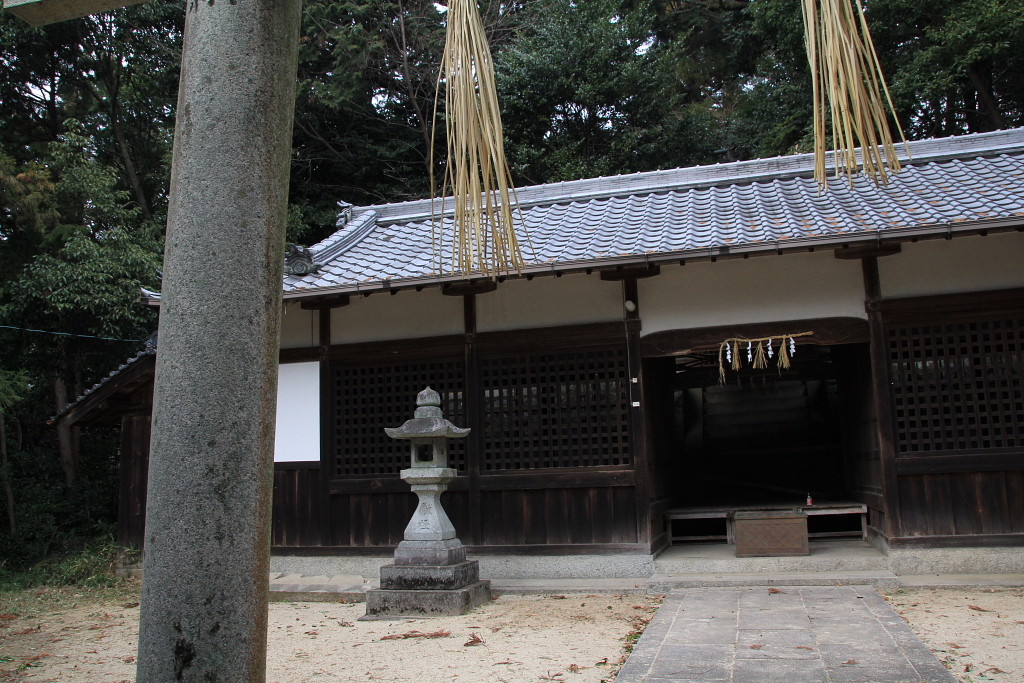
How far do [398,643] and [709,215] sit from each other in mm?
5687

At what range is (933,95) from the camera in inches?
580

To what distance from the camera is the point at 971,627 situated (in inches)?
219

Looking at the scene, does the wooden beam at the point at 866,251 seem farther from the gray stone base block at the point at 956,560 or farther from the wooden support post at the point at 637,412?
the gray stone base block at the point at 956,560

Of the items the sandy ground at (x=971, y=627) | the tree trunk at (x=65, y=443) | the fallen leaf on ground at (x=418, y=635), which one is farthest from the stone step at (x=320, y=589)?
the tree trunk at (x=65, y=443)

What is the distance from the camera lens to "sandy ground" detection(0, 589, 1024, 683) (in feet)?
16.2

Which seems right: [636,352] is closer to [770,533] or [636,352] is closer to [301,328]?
[770,533]

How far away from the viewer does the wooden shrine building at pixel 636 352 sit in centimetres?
746

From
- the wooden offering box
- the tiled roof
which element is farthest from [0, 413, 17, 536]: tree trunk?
the wooden offering box

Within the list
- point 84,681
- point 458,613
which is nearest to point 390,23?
point 458,613

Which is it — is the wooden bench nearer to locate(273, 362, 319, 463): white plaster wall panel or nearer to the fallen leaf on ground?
the fallen leaf on ground

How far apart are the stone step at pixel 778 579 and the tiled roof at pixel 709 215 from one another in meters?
3.04

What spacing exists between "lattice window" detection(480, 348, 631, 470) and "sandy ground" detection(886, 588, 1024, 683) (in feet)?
9.62

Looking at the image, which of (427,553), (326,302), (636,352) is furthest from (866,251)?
(326,302)

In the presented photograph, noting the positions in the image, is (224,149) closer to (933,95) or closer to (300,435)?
(300,435)
